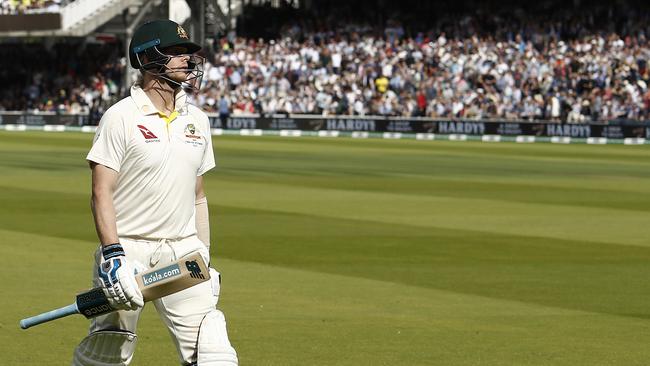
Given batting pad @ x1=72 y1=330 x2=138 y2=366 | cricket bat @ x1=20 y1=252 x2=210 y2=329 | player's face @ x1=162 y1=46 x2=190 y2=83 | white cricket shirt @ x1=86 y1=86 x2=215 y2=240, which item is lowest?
batting pad @ x1=72 y1=330 x2=138 y2=366

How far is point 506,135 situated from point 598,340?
35.8 m

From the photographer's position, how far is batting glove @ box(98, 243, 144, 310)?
19.2ft

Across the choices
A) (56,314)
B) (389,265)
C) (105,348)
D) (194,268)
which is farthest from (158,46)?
(389,265)

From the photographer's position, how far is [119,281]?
585 cm

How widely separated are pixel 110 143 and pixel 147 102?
28cm

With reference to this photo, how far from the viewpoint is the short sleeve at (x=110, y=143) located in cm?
615

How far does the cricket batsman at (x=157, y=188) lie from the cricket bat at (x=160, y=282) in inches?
5.6

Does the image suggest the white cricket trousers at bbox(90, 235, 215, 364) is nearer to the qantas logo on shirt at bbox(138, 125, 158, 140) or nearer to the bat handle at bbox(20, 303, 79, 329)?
the bat handle at bbox(20, 303, 79, 329)

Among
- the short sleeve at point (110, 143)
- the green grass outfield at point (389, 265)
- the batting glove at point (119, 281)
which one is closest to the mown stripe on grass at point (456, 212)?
the green grass outfield at point (389, 265)

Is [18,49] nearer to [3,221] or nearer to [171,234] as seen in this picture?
[3,221]

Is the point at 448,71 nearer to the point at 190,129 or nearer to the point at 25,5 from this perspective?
the point at 25,5

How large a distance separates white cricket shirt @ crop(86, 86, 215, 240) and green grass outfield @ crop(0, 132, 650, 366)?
2634 mm

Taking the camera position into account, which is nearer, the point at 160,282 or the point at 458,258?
the point at 160,282

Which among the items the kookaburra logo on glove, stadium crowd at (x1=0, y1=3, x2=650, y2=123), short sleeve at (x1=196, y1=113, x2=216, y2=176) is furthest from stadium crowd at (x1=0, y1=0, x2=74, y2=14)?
the kookaburra logo on glove
